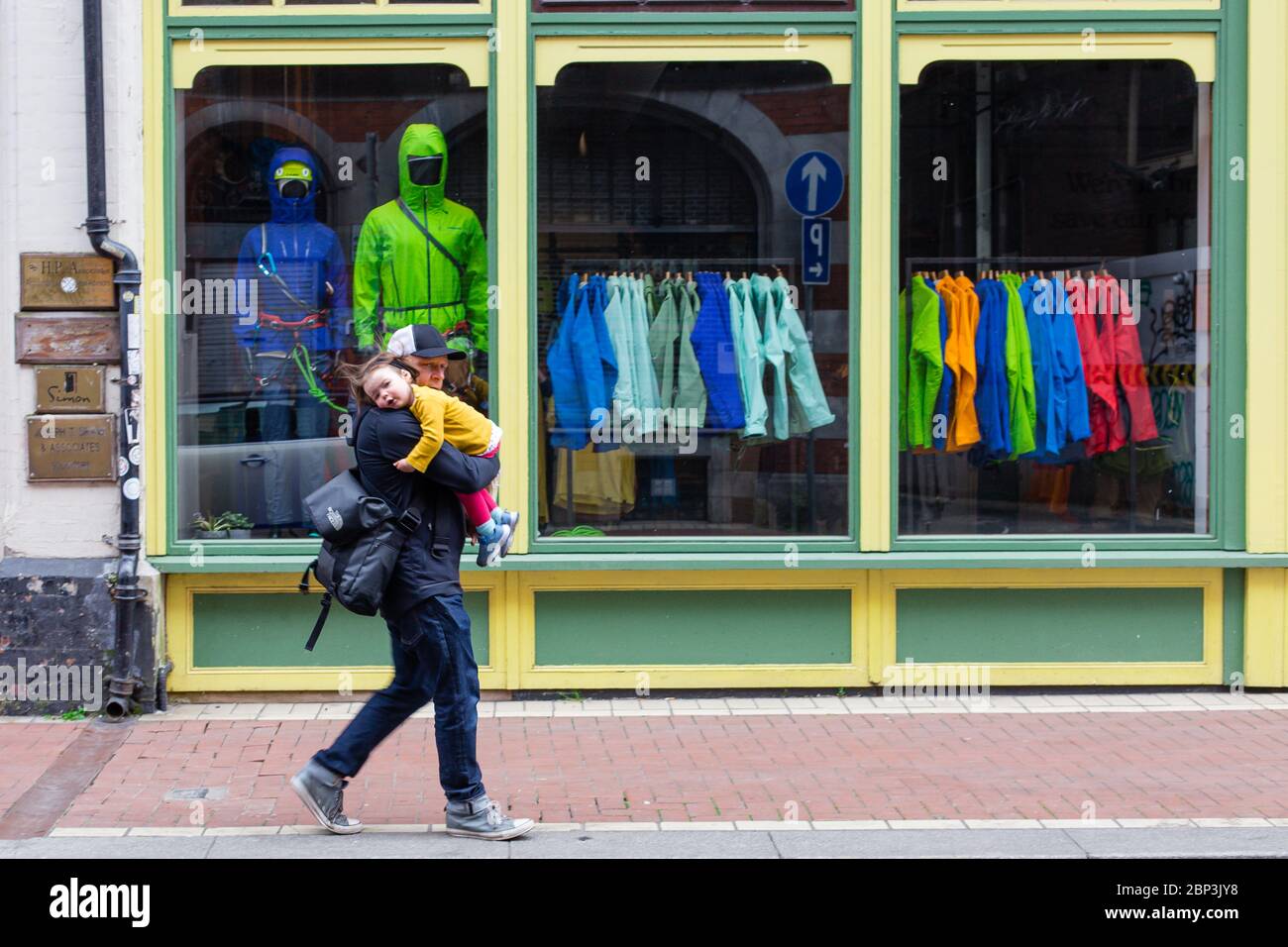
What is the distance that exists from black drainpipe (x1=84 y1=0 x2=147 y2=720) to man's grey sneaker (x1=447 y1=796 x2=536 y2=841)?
2671 millimetres

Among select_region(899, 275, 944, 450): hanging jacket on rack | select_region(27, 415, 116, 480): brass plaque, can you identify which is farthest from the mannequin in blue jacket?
select_region(899, 275, 944, 450): hanging jacket on rack

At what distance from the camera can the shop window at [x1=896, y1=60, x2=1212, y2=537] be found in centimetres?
857

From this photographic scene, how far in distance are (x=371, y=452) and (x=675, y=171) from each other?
348cm

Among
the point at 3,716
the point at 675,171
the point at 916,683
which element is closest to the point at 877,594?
the point at 916,683

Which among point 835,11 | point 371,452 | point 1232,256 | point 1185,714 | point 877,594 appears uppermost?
point 835,11

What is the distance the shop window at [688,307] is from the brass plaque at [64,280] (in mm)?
2136

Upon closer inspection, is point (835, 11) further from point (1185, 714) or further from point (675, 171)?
point (1185, 714)

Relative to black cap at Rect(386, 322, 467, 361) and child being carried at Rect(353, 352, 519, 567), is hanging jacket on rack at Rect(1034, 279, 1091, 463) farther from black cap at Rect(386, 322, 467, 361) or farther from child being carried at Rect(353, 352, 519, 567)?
black cap at Rect(386, 322, 467, 361)

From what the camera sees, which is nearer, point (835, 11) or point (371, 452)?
point (371, 452)

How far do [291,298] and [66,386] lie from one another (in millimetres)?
1235

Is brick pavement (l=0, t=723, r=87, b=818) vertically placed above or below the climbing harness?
below

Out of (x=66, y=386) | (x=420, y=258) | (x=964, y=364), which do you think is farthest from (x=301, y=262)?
(x=964, y=364)

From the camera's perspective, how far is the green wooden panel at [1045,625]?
847cm

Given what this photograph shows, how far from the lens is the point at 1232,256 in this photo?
8461 mm
